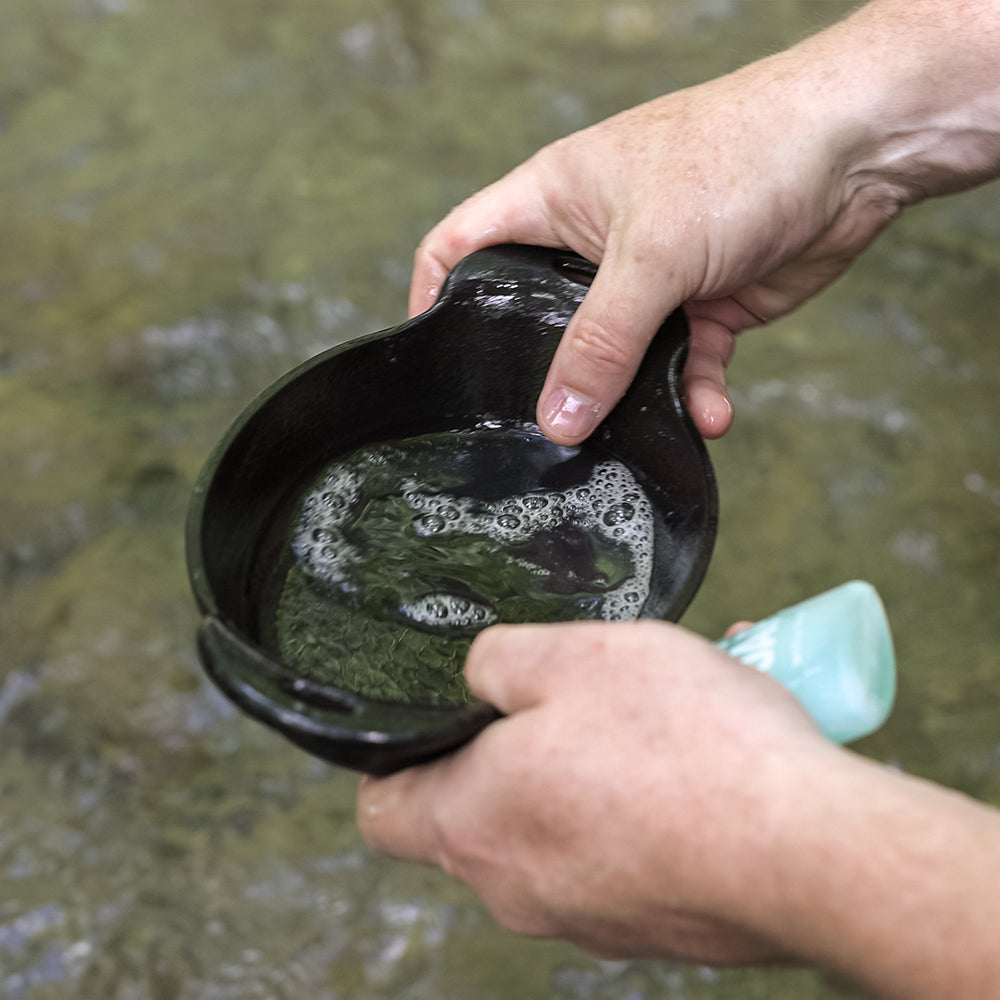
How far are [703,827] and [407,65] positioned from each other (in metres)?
2.61

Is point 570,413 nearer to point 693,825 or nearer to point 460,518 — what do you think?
point 460,518

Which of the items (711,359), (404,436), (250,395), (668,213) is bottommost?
(250,395)

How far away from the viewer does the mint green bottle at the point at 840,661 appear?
0.64 metres

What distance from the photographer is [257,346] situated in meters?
2.11

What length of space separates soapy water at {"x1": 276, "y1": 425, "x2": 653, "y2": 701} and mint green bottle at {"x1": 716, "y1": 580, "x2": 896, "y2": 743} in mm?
213

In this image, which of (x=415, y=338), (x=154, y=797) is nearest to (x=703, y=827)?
(x=415, y=338)

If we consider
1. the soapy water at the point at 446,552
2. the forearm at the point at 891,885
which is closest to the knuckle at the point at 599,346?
the soapy water at the point at 446,552

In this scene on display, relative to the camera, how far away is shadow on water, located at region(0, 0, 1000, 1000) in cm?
137

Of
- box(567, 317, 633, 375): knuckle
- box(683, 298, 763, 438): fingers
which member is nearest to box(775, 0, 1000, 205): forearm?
box(683, 298, 763, 438): fingers

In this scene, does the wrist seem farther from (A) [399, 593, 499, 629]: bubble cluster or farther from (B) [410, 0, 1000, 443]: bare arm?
(A) [399, 593, 499, 629]: bubble cluster

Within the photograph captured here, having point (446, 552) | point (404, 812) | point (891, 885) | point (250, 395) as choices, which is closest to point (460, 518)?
point (446, 552)

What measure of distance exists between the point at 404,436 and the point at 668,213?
38 centimetres

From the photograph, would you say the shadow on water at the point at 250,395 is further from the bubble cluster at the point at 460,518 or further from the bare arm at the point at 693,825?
the bubble cluster at the point at 460,518

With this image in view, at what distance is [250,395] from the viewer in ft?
6.63
